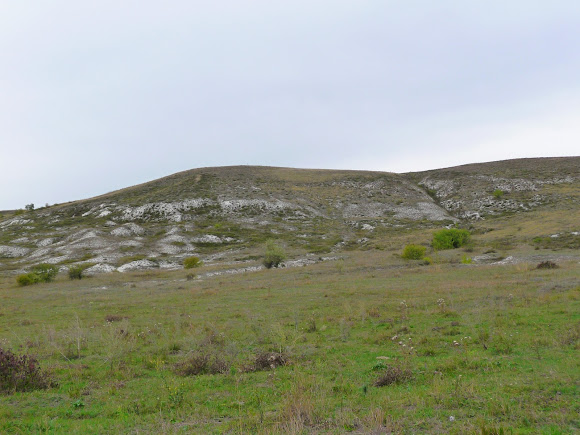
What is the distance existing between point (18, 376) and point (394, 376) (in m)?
10.3

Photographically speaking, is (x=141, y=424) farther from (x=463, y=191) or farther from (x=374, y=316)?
(x=463, y=191)

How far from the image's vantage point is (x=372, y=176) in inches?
5482

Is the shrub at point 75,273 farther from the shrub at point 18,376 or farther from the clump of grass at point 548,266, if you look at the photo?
the clump of grass at point 548,266

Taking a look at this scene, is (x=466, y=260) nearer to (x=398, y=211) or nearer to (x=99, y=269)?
(x=99, y=269)

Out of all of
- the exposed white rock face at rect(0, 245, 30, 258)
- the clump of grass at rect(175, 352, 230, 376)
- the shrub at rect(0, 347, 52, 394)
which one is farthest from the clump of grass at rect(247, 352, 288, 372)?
the exposed white rock face at rect(0, 245, 30, 258)

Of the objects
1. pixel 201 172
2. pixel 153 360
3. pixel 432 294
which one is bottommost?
pixel 432 294

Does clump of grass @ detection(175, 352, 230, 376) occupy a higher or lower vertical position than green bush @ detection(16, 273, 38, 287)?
higher

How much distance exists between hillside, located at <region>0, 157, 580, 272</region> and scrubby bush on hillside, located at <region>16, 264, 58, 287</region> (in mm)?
6592

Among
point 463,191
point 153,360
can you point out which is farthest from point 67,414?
point 463,191

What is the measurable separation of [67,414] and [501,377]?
10358 millimetres

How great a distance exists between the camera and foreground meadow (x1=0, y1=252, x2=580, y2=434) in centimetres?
764

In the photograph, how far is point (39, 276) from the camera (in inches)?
2012

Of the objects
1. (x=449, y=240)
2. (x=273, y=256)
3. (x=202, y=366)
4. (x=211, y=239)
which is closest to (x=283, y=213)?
(x=211, y=239)

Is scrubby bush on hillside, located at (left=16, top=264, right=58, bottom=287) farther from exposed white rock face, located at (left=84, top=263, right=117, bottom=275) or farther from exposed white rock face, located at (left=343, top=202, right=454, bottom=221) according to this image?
exposed white rock face, located at (left=343, top=202, right=454, bottom=221)
